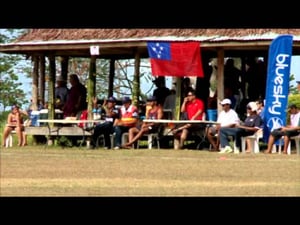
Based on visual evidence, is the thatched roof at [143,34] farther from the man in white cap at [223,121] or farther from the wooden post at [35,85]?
the man in white cap at [223,121]

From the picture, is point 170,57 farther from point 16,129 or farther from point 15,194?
point 15,194

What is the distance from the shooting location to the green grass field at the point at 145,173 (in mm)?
12328

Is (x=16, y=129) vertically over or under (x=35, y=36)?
under

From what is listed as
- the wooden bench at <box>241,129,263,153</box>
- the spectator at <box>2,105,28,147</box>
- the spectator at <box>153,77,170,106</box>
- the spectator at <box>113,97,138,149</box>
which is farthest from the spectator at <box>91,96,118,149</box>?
the wooden bench at <box>241,129,263,153</box>

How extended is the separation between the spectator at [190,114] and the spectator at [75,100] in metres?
3.37

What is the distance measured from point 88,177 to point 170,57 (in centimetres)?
962

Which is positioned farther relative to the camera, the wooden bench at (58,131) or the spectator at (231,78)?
the spectator at (231,78)

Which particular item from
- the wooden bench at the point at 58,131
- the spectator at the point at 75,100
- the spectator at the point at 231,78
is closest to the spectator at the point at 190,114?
the spectator at the point at 231,78

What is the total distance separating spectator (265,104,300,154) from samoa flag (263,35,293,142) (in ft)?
1.05

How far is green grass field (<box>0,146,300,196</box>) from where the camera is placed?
12328 millimetres

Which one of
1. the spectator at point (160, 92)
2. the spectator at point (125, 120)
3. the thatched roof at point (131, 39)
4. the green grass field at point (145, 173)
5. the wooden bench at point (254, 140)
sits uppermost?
the thatched roof at point (131, 39)

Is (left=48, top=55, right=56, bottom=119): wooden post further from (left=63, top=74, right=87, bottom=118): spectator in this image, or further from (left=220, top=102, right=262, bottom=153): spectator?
(left=220, top=102, right=262, bottom=153): spectator
